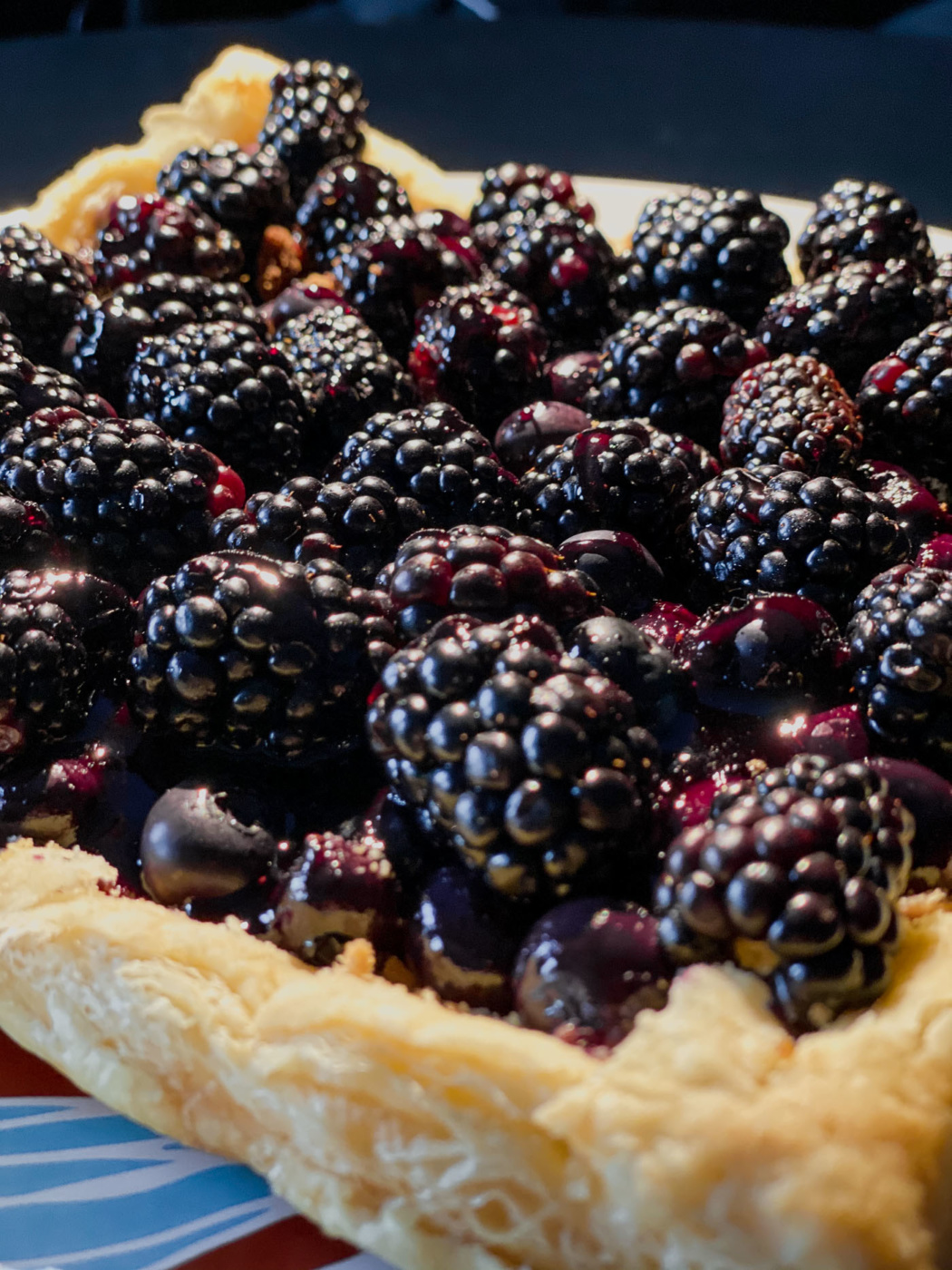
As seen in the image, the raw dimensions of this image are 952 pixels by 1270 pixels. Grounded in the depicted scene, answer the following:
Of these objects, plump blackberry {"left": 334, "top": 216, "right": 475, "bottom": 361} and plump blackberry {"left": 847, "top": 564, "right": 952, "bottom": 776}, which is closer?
plump blackberry {"left": 847, "top": 564, "right": 952, "bottom": 776}

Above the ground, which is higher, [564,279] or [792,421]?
[564,279]

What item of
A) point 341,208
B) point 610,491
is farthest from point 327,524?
point 341,208

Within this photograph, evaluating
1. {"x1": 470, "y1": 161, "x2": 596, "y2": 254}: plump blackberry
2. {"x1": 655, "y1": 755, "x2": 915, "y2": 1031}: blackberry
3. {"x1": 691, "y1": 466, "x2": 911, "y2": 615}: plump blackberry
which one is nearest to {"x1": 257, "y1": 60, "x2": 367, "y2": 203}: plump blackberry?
{"x1": 470, "y1": 161, "x2": 596, "y2": 254}: plump blackberry

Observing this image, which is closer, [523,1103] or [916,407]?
[523,1103]

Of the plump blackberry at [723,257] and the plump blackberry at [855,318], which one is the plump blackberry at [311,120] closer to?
the plump blackberry at [723,257]

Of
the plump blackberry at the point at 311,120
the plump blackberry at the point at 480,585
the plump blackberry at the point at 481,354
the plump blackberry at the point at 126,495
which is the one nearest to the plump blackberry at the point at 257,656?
the plump blackberry at the point at 480,585

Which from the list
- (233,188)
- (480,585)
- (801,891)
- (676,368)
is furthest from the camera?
(233,188)

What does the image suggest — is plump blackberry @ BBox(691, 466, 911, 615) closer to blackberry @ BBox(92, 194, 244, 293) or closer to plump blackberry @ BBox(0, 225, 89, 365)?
blackberry @ BBox(92, 194, 244, 293)

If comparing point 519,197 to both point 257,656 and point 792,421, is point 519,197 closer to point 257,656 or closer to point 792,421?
point 792,421
